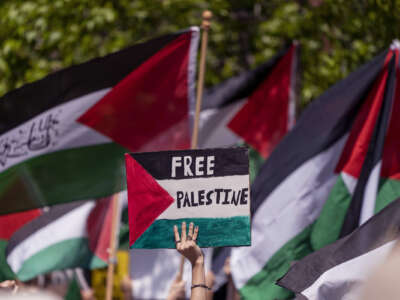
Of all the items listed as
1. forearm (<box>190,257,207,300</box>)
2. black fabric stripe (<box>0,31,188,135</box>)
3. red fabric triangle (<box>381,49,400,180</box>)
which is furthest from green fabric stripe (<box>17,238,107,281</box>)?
forearm (<box>190,257,207,300</box>)

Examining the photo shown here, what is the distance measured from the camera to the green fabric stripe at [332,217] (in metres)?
5.65

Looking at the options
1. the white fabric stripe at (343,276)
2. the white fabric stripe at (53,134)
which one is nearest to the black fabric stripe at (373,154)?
the white fabric stripe at (343,276)

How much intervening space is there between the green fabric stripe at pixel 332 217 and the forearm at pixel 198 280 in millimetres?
2112

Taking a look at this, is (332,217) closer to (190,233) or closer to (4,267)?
(190,233)

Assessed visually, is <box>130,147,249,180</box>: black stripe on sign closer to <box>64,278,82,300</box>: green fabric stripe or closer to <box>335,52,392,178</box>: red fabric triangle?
<box>335,52,392,178</box>: red fabric triangle

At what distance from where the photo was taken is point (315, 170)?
6.00 metres

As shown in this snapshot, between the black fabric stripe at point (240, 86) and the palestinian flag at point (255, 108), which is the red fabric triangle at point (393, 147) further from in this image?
the black fabric stripe at point (240, 86)

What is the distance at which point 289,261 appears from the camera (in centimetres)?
571

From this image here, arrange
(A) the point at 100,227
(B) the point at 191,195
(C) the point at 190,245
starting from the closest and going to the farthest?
(C) the point at 190,245 → (B) the point at 191,195 → (A) the point at 100,227

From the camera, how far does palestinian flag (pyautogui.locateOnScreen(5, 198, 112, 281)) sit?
236 inches

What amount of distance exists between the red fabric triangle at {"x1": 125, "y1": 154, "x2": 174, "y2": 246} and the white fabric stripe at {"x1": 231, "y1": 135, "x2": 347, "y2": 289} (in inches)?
73.3

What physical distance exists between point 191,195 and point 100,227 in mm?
2495

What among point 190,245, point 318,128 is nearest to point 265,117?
point 318,128

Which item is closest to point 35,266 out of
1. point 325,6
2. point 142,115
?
point 142,115
